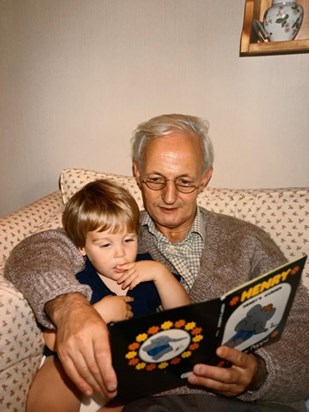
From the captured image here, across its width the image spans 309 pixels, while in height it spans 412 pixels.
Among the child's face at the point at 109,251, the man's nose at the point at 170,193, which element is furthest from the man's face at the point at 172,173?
the child's face at the point at 109,251

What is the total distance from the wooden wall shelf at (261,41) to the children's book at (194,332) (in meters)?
0.96

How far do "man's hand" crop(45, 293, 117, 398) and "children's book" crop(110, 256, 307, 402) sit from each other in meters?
0.03

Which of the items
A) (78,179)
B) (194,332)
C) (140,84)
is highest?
(140,84)

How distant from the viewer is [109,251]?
3.52 ft

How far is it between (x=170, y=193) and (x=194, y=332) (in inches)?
20.7

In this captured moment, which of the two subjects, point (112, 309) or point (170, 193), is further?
point (170, 193)

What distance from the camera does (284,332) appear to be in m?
0.99

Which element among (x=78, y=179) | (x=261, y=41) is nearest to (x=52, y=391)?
(x=78, y=179)

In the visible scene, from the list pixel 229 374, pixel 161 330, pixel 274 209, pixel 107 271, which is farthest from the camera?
pixel 274 209

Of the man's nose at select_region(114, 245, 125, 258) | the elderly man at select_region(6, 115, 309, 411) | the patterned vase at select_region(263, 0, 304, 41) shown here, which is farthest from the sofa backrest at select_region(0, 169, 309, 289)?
the patterned vase at select_region(263, 0, 304, 41)

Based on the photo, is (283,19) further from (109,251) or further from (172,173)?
(109,251)

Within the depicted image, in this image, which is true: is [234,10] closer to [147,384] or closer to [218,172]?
[218,172]

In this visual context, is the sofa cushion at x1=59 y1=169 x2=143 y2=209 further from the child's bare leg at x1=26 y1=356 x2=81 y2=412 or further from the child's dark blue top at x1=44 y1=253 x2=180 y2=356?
the child's bare leg at x1=26 y1=356 x2=81 y2=412

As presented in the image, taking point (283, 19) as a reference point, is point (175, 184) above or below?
below
